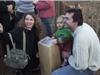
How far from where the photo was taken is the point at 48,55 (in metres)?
5.02

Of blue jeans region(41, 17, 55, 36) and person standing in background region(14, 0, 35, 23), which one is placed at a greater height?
person standing in background region(14, 0, 35, 23)

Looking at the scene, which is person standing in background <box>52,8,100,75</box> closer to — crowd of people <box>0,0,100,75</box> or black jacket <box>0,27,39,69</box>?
crowd of people <box>0,0,100,75</box>

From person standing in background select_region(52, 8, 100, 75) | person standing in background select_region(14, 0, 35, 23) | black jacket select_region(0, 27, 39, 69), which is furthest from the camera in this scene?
person standing in background select_region(14, 0, 35, 23)

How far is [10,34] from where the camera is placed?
17.1 feet

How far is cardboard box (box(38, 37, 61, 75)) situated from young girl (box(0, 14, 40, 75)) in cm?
18

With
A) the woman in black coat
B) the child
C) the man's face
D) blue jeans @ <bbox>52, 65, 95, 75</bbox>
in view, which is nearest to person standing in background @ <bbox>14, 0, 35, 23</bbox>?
the woman in black coat

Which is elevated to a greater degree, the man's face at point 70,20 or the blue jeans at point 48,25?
the man's face at point 70,20

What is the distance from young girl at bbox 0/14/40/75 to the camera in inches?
207

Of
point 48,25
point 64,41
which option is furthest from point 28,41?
point 48,25

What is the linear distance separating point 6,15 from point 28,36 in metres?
0.63

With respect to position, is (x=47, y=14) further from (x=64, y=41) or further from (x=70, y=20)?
(x=70, y=20)

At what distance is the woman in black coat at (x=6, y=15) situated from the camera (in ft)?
18.4

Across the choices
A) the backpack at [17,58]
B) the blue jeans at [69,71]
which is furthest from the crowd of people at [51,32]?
the backpack at [17,58]

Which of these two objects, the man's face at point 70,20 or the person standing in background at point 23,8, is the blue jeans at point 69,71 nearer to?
the man's face at point 70,20
